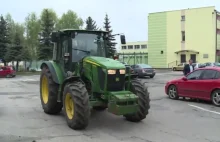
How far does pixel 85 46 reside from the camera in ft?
32.2

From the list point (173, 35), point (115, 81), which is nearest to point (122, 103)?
point (115, 81)

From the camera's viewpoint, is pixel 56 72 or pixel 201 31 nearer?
pixel 56 72

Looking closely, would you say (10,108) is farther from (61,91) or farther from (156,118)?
(156,118)

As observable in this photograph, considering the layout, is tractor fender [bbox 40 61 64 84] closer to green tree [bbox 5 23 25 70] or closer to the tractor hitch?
the tractor hitch

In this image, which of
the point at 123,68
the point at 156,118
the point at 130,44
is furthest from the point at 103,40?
the point at 130,44

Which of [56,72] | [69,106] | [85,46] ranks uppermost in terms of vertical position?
[85,46]

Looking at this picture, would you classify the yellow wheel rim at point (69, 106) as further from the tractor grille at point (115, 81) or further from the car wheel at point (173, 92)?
the car wheel at point (173, 92)

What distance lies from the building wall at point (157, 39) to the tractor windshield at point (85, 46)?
49.9 m

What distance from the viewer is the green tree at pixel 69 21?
77.8 m

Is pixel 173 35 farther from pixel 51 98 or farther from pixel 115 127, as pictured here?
pixel 115 127

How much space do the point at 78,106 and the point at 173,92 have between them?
809cm

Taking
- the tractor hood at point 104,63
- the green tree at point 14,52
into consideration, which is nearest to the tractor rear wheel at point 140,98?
the tractor hood at point 104,63

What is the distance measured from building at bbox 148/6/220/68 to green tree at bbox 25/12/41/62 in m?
29.5

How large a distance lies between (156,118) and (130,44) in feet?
293
